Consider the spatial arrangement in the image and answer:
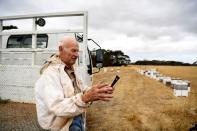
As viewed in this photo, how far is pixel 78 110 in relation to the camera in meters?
3.20

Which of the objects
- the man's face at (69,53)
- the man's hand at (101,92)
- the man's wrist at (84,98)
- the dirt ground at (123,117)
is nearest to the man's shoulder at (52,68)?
the man's face at (69,53)

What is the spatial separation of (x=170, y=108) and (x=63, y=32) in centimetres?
647

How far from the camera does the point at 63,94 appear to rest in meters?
3.34

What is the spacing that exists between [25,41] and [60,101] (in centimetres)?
763

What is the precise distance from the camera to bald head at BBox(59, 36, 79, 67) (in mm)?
3640

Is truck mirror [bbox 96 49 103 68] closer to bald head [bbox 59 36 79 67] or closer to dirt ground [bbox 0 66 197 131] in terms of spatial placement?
dirt ground [bbox 0 66 197 131]

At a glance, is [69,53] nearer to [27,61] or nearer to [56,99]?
[56,99]

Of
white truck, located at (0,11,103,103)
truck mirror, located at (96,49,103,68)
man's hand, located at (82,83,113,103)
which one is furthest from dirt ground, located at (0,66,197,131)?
man's hand, located at (82,83,113,103)

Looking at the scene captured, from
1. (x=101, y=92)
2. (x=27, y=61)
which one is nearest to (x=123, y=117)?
(x=27, y=61)

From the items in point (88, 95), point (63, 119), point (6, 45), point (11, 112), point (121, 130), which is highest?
point (6, 45)

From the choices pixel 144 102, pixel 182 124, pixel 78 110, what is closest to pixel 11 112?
pixel 182 124

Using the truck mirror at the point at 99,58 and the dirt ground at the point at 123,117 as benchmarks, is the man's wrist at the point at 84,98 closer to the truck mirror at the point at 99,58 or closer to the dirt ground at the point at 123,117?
the dirt ground at the point at 123,117

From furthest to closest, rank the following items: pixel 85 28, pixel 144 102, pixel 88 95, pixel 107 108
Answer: pixel 144 102
pixel 107 108
pixel 85 28
pixel 88 95

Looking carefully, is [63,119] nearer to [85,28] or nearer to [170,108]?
[85,28]
